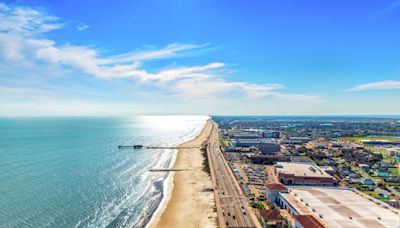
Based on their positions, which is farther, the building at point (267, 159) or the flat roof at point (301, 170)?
the building at point (267, 159)

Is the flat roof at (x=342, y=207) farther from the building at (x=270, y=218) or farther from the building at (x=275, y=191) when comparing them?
the building at (x=270, y=218)

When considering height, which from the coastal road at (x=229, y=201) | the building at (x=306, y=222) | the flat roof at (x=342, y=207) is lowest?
the coastal road at (x=229, y=201)

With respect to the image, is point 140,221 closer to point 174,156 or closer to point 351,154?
point 174,156

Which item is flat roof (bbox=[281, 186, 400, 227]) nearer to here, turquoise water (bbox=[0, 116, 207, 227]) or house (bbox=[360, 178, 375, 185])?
house (bbox=[360, 178, 375, 185])

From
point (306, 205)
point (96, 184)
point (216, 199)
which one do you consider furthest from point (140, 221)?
point (306, 205)

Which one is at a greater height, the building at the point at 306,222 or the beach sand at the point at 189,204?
the building at the point at 306,222

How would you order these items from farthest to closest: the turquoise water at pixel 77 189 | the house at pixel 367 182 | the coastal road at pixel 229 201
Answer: the house at pixel 367 182 < the turquoise water at pixel 77 189 < the coastal road at pixel 229 201

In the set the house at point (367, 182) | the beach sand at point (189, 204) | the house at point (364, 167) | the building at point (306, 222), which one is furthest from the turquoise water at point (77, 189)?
the house at point (364, 167)

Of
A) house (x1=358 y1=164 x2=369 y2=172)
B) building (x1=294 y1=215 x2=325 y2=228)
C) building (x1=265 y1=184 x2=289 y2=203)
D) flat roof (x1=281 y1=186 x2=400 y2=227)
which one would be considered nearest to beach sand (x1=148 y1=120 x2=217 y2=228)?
building (x1=265 y1=184 x2=289 y2=203)
